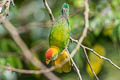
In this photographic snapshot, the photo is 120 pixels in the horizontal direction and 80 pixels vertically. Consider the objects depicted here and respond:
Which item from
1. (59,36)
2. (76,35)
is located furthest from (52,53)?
(76,35)

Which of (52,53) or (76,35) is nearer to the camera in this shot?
(52,53)

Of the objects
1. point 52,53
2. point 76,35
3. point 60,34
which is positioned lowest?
point 76,35

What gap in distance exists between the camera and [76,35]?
3.29 metres

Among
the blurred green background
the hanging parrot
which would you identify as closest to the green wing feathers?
the hanging parrot

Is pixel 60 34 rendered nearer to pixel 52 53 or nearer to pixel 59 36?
pixel 59 36

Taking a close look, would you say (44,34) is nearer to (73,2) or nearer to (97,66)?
(73,2)

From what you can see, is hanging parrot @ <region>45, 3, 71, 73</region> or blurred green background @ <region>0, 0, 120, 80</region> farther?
blurred green background @ <region>0, 0, 120, 80</region>

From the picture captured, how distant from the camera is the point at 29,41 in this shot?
423 cm

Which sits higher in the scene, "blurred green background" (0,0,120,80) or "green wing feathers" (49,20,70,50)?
"green wing feathers" (49,20,70,50)

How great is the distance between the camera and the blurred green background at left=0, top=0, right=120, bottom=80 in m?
3.10

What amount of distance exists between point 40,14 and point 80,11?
0.85 m

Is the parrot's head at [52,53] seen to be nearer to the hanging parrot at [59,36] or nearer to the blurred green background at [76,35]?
the hanging parrot at [59,36]

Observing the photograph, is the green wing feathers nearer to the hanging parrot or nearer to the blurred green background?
the hanging parrot

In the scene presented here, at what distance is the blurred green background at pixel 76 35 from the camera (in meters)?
3.10
